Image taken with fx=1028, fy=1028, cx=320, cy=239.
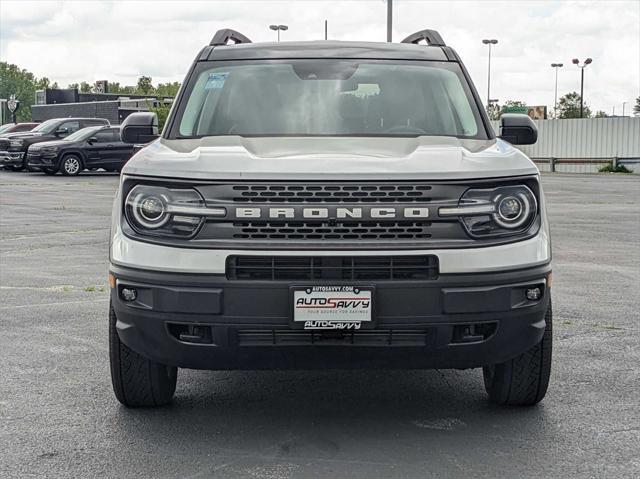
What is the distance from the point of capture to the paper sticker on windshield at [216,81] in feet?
19.4

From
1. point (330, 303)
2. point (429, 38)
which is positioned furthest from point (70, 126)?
point (330, 303)

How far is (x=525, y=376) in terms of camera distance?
4.93 meters

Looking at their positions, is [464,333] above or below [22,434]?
above

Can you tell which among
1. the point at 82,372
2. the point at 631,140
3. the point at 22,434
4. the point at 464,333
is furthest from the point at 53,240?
the point at 631,140

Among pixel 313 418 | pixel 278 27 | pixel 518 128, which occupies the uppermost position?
pixel 278 27

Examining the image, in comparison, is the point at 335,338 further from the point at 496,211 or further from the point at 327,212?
the point at 496,211

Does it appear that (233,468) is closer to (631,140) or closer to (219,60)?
(219,60)

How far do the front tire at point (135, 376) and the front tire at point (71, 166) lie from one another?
1067 inches

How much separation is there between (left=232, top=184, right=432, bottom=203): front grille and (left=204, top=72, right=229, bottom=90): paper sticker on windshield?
174 cm

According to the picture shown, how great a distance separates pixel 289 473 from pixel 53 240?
32.7 feet

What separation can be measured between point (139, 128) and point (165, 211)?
1.79m

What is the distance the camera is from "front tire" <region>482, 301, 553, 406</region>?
4.87 m

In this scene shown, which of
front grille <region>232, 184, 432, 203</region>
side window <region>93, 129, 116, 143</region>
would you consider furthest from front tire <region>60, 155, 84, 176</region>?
front grille <region>232, 184, 432, 203</region>

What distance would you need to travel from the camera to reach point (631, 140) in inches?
1989
